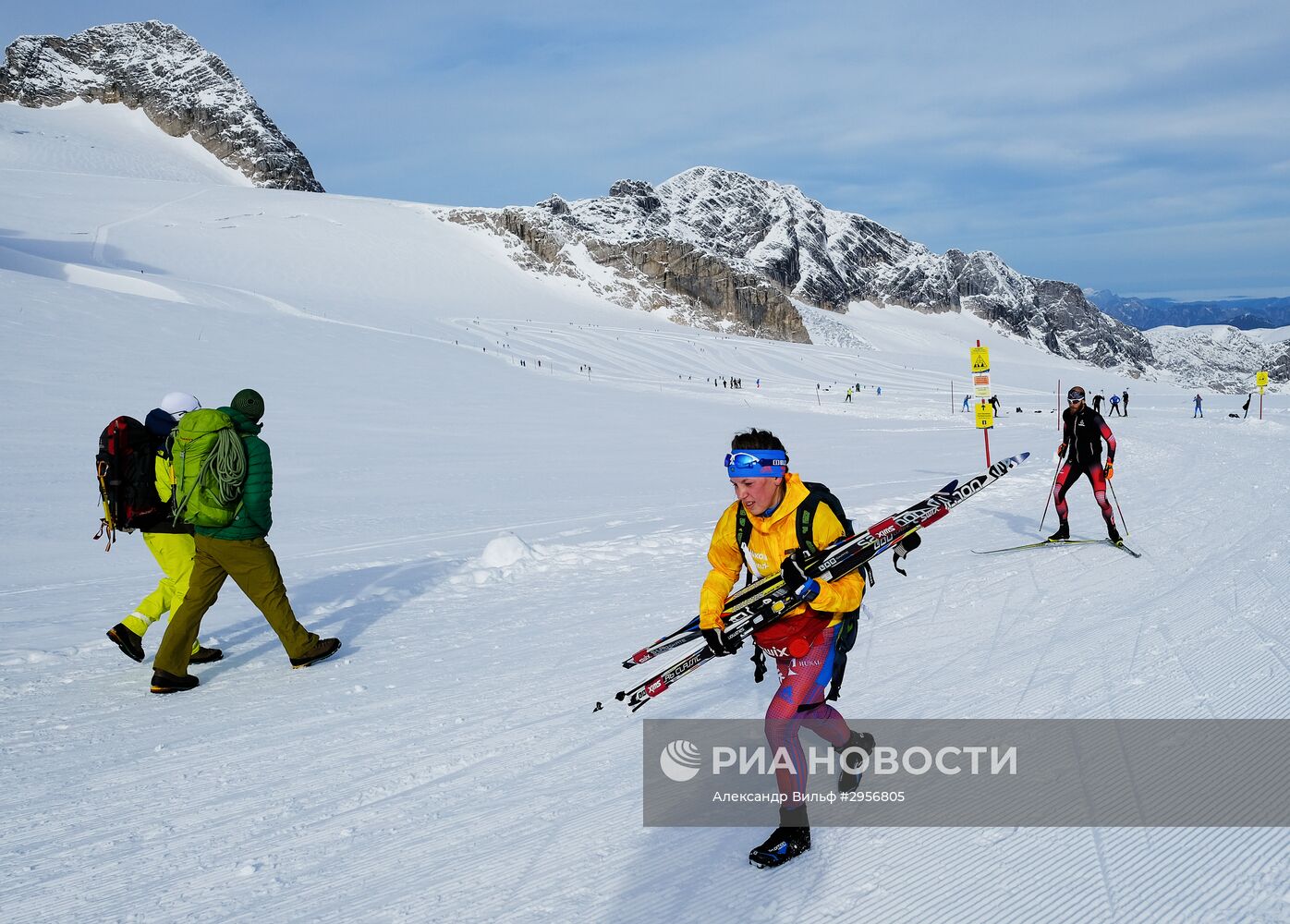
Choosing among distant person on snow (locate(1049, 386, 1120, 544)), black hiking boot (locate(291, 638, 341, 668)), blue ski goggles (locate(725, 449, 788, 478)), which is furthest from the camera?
distant person on snow (locate(1049, 386, 1120, 544))

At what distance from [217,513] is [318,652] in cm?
140

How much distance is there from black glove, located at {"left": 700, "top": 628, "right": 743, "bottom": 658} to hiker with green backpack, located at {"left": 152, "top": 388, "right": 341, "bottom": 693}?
3627mm

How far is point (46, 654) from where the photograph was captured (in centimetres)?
621

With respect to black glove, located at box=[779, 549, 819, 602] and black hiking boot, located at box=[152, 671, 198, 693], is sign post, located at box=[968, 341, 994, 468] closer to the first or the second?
black glove, located at box=[779, 549, 819, 602]

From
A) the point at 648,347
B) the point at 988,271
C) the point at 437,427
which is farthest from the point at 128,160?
the point at 988,271

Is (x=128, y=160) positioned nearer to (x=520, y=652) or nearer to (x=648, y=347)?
(x=648, y=347)

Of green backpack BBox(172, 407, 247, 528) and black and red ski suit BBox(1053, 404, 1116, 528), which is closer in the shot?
green backpack BBox(172, 407, 247, 528)

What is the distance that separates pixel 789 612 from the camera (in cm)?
351

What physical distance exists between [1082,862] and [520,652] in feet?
14.0

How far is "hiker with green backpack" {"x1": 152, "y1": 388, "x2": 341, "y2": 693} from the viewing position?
5.51 meters

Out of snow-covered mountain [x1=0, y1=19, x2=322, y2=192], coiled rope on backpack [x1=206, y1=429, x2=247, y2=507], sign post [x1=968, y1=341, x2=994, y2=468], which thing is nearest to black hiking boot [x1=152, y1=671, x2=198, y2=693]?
coiled rope on backpack [x1=206, y1=429, x2=247, y2=507]

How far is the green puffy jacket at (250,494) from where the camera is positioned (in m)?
5.62

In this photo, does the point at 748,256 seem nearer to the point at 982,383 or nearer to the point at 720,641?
the point at 982,383

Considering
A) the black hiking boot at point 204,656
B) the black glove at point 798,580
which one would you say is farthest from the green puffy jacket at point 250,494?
the black glove at point 798,580
